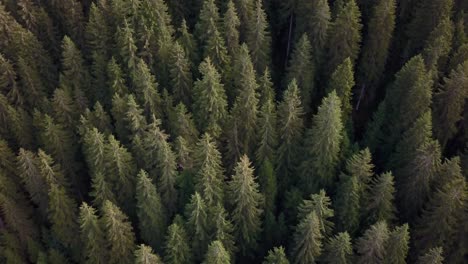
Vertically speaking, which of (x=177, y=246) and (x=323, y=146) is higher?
(x=323, y=146)

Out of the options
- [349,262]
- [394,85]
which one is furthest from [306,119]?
[349,262]

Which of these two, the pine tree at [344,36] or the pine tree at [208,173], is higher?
the pine tree at [344,36]

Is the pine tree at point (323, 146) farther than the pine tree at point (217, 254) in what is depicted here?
Yes

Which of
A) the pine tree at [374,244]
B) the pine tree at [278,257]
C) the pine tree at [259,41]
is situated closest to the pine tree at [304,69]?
the pine tree at [259,41]

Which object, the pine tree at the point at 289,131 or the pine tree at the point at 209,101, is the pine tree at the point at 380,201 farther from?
the pine tree at the point at 209,101

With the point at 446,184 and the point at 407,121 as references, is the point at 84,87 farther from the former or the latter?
the point at 446,184

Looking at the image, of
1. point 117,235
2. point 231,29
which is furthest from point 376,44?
point 117,235

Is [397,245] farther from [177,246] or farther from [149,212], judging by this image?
[149,212]

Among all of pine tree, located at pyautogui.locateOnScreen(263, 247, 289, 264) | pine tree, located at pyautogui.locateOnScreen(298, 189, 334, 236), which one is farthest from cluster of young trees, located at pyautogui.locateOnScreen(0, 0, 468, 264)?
pine tree, located at pyautogui.locateOnScreen(263, 247, 289, 264)
